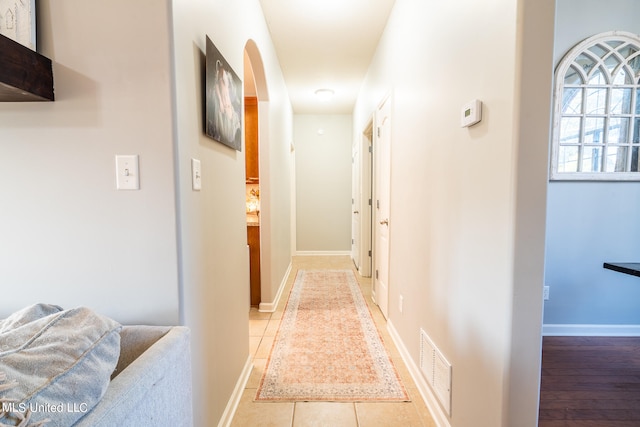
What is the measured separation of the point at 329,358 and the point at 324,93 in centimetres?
373

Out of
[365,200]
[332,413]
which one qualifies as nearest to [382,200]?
[365,200]

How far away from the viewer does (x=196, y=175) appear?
116 cm

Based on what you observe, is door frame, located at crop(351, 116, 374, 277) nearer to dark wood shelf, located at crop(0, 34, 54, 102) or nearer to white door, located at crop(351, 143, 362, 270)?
white door, located at crop(351, 143, 362, 270)

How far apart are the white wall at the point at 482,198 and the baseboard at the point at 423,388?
3 centimetres

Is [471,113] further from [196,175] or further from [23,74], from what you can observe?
[23,74]

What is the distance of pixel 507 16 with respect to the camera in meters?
0.97

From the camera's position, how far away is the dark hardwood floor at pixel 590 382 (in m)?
1.51

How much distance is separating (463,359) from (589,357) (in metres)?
1.59

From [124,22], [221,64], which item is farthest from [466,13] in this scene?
[124,22]

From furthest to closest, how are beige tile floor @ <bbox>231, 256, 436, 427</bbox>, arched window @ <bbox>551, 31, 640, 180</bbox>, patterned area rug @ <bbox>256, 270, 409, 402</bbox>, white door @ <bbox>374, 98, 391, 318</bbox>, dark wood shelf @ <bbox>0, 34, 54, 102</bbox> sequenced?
white door @ <bbox>374, 98, 391, 318</bbox> < arched window @ <bbox>551, 31, 640, 180</bbox> < patterned area rug @ <bbox>256, 270, 409, 402</bbox> < beige tile floor @ <bbox>231, 256, 436, 427</bbox> < dark wood shelf @ <bbox>0, 34, 54, 102</bbox>

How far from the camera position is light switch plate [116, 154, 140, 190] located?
992 millimetres

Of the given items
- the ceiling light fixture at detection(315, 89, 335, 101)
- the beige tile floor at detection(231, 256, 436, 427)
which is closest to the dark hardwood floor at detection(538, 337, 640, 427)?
the beige tile floor at detection(231, 256, 436, 427)

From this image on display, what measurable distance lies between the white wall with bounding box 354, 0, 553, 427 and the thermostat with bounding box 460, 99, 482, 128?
26 mm

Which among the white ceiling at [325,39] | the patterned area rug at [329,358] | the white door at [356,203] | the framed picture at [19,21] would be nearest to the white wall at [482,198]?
the patterned area rug at [329,358]
